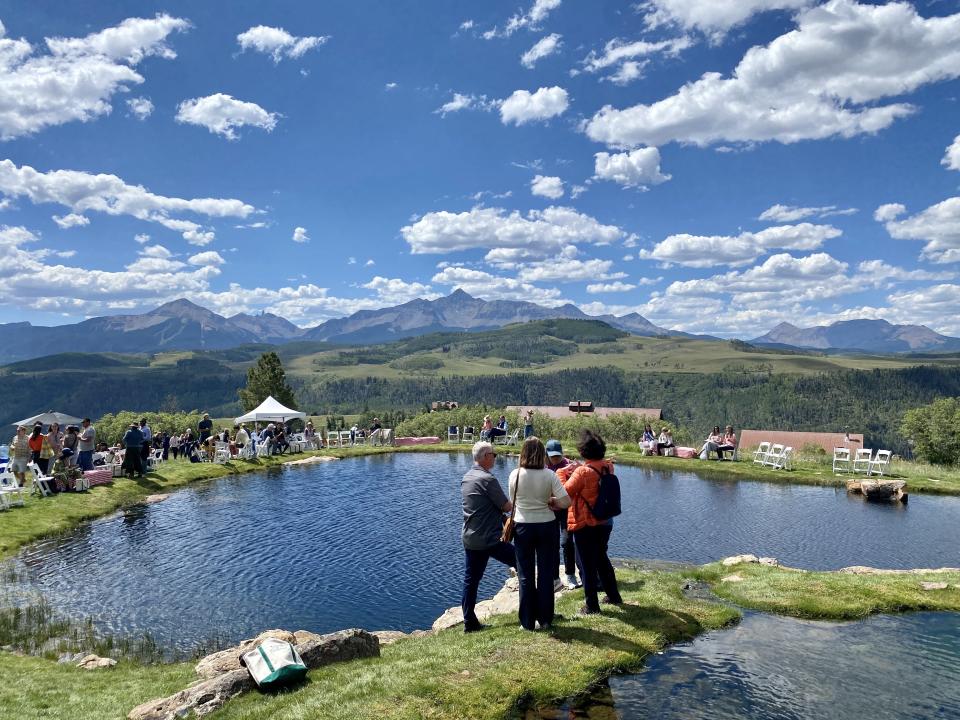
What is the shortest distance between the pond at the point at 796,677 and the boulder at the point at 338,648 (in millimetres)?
3214

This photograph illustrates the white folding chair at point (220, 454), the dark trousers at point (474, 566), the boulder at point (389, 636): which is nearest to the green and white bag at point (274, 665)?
the dark trousers at point (474, 566)

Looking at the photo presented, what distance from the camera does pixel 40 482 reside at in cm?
2481

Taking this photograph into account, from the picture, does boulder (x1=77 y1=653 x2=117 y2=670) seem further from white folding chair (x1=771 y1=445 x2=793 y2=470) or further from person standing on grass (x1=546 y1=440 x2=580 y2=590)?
white folding chair (x1=771 y1=445 x2=793 y2=470)

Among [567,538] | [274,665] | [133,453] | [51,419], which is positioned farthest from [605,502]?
[51,419]

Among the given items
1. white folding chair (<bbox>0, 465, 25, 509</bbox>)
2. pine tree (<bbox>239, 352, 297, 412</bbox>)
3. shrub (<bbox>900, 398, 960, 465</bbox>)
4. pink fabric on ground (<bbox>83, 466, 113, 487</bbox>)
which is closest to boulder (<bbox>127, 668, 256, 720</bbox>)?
white folding chair (<bbox>0, 465, 25, 509</bbox>)

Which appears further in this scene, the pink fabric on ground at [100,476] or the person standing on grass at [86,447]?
the person standing on grass at [86,447]

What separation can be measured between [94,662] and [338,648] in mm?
6047

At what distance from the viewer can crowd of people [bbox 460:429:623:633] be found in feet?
31.3

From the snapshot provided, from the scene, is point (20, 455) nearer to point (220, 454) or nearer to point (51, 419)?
point (220, 454)

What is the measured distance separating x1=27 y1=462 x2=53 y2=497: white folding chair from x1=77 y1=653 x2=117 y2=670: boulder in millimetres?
17128

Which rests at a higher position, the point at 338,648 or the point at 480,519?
the point at 480,519

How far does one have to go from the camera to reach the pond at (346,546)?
14492 millimetres

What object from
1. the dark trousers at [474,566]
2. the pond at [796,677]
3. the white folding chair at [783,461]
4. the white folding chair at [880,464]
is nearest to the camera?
the pond at [796,677]

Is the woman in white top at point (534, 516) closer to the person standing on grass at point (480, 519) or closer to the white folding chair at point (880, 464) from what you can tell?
the person standing on grass at point (480, 519)
